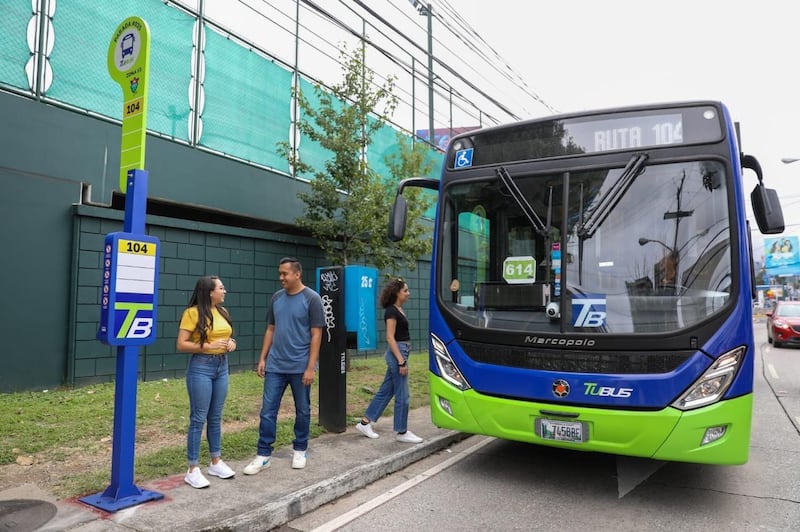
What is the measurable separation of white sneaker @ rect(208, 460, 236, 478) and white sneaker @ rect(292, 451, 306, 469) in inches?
20.8

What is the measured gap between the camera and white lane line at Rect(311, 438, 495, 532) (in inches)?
157

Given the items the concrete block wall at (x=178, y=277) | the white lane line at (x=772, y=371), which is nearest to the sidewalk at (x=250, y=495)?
the concrete block wall at (x=178, y=277)

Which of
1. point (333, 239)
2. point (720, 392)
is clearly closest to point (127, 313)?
point (720, 392)

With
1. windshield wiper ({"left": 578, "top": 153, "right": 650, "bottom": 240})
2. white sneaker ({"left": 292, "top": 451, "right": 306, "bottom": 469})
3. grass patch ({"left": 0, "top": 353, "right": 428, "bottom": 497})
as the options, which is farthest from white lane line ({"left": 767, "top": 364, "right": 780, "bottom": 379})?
white sneaker ({"left": 292, "top": 451, "right": 306, "bottom": 469})

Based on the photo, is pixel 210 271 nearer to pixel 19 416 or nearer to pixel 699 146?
pixel 19 416

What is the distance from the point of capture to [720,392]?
13.1ft

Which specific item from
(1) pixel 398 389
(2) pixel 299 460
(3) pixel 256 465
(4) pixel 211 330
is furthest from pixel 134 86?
(1) pixel 398 389

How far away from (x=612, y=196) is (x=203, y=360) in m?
3.52

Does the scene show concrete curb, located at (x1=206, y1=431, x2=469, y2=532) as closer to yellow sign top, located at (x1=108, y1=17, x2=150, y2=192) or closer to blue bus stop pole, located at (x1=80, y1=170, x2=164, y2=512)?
blue bus stop pole, located at (x1=80, y1=170, x2=164, y2=512)

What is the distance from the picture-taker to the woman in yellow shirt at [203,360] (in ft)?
14.3

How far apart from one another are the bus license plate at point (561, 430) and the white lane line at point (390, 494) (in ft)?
4.13

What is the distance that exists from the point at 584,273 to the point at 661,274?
562 mm

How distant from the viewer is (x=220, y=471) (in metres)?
4.65

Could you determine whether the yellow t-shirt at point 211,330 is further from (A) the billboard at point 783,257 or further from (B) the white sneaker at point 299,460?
(A) the billboard at point 783,257
